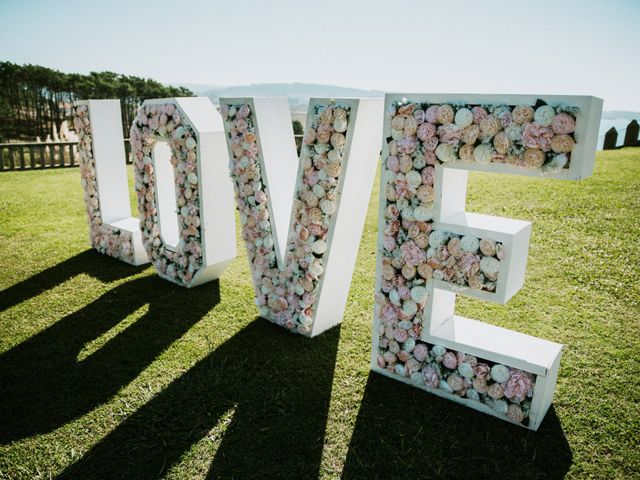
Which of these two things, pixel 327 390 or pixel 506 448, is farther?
pixel 327 390

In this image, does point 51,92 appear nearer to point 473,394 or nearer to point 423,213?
point 423,213

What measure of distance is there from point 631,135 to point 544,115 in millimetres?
13093

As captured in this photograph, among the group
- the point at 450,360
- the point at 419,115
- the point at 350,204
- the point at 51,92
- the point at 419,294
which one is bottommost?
the point at 450,360

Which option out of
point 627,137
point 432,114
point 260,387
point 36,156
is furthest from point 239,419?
point 627,137

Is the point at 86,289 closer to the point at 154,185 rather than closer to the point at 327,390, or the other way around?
the point at 154,185

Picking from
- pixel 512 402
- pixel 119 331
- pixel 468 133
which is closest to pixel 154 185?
pixel 119 331

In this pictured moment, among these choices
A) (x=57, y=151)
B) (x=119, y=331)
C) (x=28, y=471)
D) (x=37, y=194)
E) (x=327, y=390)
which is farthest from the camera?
(x=57, y=151)

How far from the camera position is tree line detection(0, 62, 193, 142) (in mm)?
18438

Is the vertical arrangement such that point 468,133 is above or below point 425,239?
above

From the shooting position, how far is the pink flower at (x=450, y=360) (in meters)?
3.24

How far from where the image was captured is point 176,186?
502 cm

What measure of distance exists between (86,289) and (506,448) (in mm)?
4459

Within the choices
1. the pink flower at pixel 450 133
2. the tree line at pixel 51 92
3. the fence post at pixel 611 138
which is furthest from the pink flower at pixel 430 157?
the tree line at pixel 51 92

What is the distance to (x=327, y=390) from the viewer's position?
3416 mm
